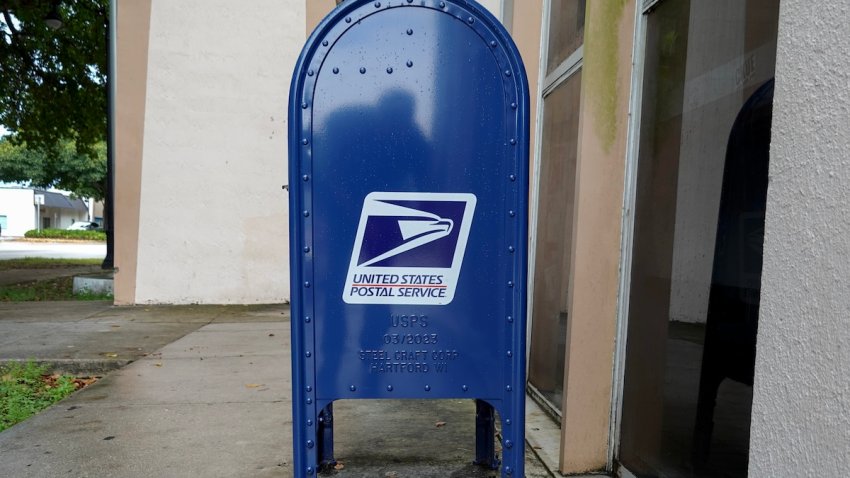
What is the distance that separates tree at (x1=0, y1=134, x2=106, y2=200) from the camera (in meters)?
39.4

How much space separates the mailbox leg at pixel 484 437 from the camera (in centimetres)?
281

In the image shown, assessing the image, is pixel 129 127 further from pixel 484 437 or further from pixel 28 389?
pixel 484 437

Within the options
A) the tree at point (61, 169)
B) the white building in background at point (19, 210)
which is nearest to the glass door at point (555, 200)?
the tree at point (61, 169)

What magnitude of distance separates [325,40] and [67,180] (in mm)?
45971

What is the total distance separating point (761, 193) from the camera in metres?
1.94

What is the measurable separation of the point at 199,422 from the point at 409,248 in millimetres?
2427

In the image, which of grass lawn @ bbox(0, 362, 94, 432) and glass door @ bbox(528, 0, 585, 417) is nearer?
glass door @ bbox(528, 0, 585, 417)

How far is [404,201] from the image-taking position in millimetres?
2059

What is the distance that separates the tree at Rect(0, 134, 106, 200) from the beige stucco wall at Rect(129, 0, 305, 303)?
3101cm

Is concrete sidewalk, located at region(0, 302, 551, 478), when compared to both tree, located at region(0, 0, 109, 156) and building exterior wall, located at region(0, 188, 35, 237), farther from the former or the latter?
building exterior wall, located at region(0, 188, 35, 237)

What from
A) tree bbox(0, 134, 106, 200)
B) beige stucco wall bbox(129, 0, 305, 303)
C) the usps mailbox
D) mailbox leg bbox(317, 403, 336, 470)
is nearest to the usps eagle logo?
the usps mailbox

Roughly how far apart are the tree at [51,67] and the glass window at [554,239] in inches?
454

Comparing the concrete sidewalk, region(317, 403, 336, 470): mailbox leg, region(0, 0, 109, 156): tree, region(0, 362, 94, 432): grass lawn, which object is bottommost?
region(0, 362, 94, 432): grass lawn

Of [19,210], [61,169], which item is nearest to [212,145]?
[61,169]
